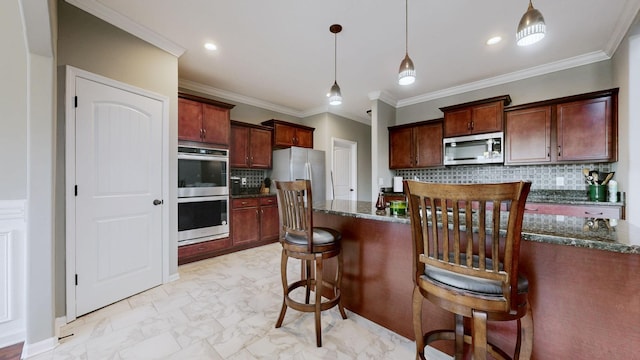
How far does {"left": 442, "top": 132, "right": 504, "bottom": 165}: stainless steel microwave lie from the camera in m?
3.62

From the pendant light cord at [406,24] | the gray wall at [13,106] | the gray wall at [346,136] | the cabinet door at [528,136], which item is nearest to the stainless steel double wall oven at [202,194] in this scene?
the gray wall at [13,106]

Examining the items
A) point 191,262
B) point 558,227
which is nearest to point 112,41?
point 191,262

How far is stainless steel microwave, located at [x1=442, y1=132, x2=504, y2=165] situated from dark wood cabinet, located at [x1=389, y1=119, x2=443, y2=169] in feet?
0.60

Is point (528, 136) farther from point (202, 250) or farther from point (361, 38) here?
point (202, 250)

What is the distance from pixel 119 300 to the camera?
2.36 metres

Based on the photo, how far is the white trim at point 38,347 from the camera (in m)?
1.63

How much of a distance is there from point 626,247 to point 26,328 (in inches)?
130

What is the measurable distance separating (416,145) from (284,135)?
2.52m

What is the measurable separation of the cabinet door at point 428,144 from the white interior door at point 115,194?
12.9 feet

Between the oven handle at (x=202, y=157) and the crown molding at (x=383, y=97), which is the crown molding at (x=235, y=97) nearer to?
the oven handle at (x=202, y=157)

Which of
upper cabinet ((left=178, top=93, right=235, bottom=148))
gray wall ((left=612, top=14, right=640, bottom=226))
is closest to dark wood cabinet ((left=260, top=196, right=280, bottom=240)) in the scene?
upper cabinet ((left=178, top=93, right=235, bottom=148))

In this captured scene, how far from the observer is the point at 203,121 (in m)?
3.56

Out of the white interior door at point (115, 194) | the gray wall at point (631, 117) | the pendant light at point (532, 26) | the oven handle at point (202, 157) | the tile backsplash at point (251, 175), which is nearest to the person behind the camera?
the pendant light at point (532, 26)

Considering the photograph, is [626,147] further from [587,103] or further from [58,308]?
[58,308]
